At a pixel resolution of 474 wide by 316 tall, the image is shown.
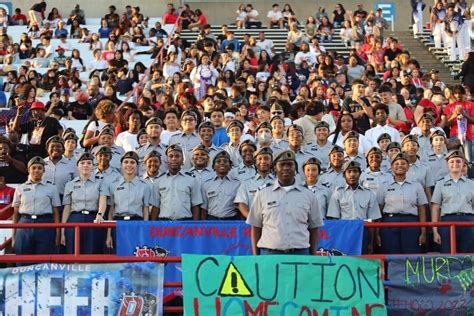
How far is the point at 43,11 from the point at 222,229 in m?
21.5

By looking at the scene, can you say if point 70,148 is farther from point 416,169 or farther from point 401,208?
point 416,169

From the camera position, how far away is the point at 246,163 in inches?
595

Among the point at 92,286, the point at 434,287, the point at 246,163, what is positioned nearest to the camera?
the point at 92,286

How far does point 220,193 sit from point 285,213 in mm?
2630

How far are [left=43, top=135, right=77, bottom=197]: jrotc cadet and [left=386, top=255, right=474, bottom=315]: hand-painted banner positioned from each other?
4.48 meters

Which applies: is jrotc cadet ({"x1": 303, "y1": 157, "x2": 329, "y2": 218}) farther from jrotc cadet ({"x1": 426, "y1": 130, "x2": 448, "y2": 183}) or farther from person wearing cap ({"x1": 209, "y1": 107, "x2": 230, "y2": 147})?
person wearing cap ({"x1": 209, "y1": 107, "x2": 230, "y2": 147})

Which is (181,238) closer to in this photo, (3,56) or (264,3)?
(3,56)

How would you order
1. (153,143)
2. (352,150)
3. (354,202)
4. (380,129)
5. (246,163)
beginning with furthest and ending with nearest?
(380,129), (153,143), (352,150), (246,163), (354,202)

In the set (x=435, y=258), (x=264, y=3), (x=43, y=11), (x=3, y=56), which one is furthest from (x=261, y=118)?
(x=264, y=3)

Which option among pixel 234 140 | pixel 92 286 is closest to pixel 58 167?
pixel 234 140

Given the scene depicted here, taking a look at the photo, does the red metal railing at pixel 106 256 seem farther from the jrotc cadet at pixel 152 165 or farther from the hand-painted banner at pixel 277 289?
the jrotc cadet at pixel 152 165

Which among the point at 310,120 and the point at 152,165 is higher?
the point at 310,120

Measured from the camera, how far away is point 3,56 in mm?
28406

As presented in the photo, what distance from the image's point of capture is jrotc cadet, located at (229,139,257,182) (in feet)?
49.1
